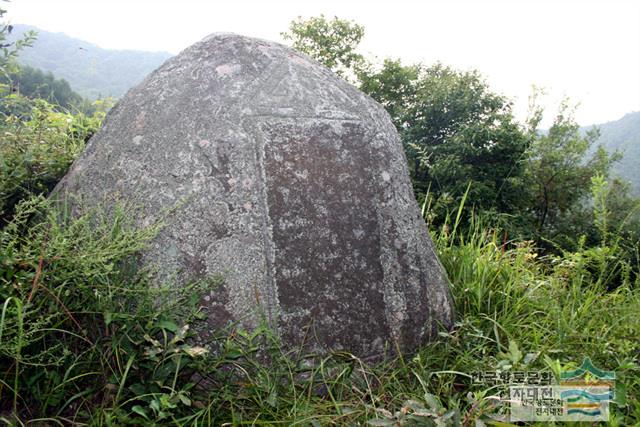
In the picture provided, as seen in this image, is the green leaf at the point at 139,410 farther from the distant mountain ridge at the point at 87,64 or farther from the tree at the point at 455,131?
the distant mountain ridge at the point at 87,64

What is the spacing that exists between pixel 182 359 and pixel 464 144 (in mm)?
11730

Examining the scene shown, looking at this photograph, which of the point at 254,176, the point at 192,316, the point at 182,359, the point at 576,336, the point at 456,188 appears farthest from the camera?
the point at 456,188

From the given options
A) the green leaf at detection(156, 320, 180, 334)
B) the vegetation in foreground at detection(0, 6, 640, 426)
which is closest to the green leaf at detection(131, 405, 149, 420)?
the vegetation in foreground at detection(0, 6, 640, 426)

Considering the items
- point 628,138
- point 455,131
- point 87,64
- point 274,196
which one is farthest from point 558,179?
point 87,64

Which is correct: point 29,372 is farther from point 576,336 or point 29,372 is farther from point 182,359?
point 576,336

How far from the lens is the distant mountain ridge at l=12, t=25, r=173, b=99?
4369 centimetres

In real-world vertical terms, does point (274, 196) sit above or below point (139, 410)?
above

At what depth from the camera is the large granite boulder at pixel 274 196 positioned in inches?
84.4

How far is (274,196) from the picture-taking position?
2.24 m

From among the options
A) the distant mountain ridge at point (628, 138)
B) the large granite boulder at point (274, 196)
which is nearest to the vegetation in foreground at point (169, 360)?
the large granite boulder at point (274, 196)

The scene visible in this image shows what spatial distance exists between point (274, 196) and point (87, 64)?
5616cm

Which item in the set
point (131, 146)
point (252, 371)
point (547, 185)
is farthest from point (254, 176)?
point (547, 185)

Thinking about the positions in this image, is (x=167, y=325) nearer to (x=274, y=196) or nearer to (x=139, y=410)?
(x=139, y=410)

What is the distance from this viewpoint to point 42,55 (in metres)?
57.3
